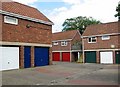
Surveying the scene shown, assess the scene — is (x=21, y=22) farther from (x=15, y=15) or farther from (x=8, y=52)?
(x=8, y=52)

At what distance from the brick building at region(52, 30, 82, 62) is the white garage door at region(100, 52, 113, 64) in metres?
6.43

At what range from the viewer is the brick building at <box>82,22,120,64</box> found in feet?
109

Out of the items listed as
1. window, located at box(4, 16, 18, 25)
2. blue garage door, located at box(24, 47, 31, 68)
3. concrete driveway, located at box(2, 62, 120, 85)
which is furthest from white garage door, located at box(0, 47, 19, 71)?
window, located at box(4, 16, 18, 25)

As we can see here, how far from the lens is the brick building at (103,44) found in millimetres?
33125

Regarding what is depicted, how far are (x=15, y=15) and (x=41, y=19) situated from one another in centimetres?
502

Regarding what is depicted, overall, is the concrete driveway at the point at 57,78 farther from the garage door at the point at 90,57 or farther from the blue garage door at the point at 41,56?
the garage door at the point at 90,57

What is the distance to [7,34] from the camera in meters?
20.9

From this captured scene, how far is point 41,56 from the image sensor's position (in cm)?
2586

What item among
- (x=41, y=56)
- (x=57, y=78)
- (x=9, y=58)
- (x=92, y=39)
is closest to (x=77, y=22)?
A: (x=92, y=39)

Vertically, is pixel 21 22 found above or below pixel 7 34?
above

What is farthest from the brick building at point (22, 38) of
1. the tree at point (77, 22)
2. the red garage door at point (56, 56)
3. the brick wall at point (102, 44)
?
the tree at point (77, 22)

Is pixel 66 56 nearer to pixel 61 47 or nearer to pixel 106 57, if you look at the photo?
pixel 61 47

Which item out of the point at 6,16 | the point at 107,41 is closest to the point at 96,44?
the point at 107,41

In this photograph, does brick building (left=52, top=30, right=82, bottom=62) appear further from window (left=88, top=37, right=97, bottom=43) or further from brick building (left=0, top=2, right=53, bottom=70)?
brick building (left=0, top=2, right=53, bottom=70)
